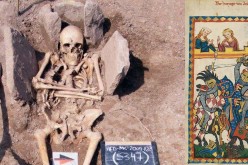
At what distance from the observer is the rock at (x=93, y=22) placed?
439 inches

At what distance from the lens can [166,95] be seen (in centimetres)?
1114

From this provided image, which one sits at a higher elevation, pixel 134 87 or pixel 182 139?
pixel 134 87

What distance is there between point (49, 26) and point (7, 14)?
615 mm

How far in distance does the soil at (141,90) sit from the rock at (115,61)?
9.7 inches

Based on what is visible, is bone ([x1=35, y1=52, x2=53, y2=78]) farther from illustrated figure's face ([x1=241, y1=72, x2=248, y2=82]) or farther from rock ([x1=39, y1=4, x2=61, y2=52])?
illustrated figure's face ([x1=241, y1=72, x2=248, y2=82])

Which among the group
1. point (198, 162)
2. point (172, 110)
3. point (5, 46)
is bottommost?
point (198, 162)

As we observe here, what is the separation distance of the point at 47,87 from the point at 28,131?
2.22 ft

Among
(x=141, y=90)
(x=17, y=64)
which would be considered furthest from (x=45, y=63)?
(x=141, y=90)

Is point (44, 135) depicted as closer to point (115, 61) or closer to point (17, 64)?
point (17, 64)

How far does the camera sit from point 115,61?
10.8 meters

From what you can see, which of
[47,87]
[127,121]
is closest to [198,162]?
[127,121]

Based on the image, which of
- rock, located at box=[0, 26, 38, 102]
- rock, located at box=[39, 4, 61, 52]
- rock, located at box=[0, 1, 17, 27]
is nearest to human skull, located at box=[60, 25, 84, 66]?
rock, located at box=[39, 4, 61, 52]

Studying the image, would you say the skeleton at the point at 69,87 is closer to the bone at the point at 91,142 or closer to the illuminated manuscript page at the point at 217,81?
the bone at the point at 91,142

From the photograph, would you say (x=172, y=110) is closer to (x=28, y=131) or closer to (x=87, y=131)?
(x=87, y=131)
